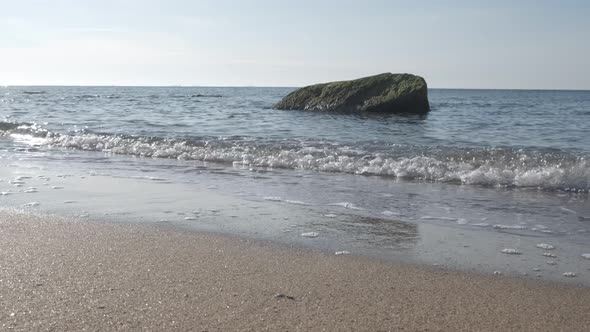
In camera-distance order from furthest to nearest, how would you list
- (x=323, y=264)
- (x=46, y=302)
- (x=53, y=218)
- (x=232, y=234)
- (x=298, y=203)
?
(x=298, y=203)
(x=53, y=218)
(x=232, y=234)
(x=323, y=264)
(x=46, y=302)

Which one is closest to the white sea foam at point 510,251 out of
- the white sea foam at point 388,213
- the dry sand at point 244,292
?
the dry sand at point 244,292

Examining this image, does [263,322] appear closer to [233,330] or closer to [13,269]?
[233,330]

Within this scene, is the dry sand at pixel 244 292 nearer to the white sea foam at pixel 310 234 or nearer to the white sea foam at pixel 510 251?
the white sea foam at pixel 310 234

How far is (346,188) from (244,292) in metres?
3.91

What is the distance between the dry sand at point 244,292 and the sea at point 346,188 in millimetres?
392

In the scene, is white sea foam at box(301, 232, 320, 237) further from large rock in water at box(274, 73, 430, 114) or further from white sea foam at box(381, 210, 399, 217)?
large rock in water at box(274, 73, 430, 114)

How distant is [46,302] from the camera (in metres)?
2.70

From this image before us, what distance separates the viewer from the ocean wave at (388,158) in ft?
23.8

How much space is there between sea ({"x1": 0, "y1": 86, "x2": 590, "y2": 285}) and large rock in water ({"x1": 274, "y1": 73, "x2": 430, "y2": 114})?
552 cm

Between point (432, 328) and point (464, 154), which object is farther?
point (464, 154)

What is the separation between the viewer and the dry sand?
255 centimetres

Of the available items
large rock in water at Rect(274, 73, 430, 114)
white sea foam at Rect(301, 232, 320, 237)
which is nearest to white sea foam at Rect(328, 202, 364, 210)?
white sea foam at Rect(301, 232, 320, 237)

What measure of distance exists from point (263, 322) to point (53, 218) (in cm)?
291

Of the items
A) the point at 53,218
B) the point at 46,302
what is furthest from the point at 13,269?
the point at 53,218
